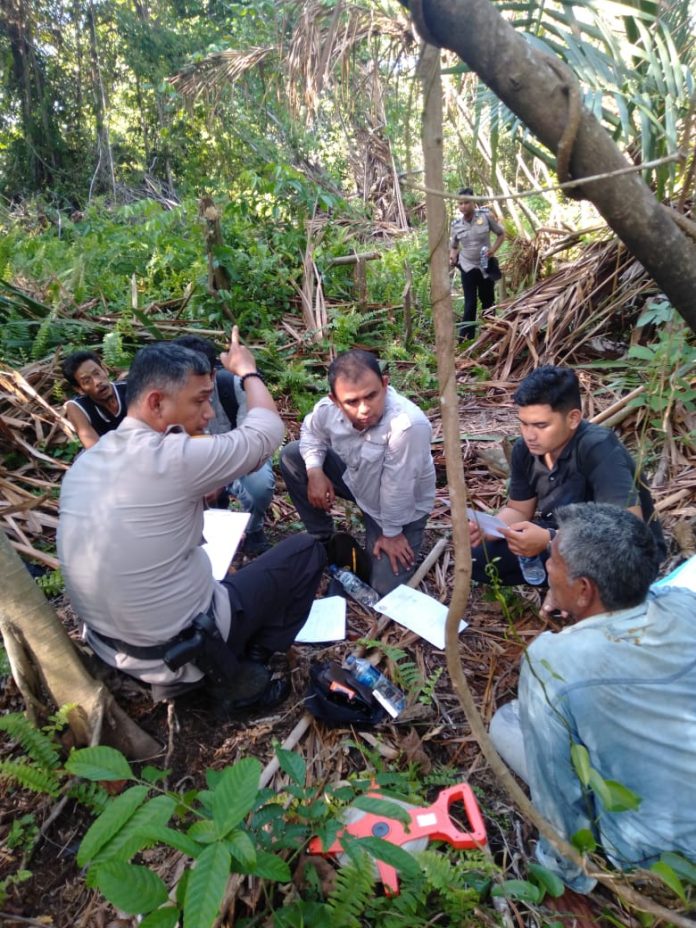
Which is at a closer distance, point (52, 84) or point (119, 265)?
point (119, 265)

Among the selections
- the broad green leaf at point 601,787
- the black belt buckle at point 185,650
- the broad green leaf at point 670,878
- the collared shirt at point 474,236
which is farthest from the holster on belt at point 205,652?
the collared shirt at point 474,236

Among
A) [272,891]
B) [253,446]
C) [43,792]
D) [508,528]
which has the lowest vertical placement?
[272,891]

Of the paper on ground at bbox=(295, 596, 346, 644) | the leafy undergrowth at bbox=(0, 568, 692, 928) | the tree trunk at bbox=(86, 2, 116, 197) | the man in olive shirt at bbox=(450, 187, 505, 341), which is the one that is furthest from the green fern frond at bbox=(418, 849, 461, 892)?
the tree trunk at bbox=(86, 2, 116, 197)

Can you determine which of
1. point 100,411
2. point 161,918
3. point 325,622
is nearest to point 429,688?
point 325,622

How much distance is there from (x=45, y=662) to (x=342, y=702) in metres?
1.17

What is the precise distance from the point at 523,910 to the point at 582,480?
5.92ft

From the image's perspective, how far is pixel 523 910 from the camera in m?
1.79

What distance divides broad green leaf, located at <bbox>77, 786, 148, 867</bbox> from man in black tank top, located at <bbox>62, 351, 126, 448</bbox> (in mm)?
2646

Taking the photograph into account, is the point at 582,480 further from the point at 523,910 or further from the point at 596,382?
the point at 596,382

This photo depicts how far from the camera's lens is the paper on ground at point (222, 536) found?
2.99 m

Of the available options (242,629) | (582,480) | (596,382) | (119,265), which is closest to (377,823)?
(242,629)

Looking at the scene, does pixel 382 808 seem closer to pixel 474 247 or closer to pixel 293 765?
pixel 293 765

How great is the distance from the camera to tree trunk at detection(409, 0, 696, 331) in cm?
92

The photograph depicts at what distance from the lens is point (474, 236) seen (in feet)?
23.6
